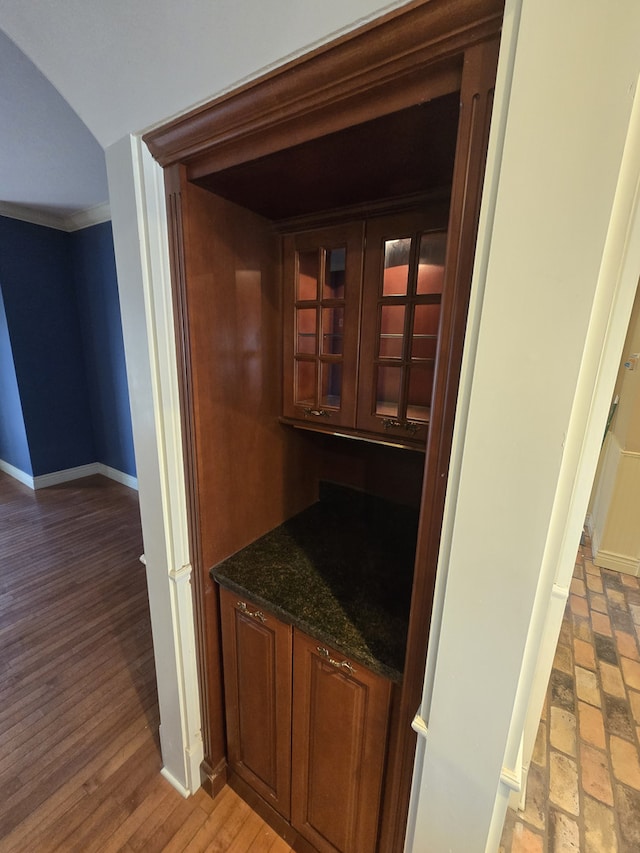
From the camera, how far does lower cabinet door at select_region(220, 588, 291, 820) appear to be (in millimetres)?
1102

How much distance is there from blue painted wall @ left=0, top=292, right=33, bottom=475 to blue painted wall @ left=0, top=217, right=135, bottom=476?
45 mm

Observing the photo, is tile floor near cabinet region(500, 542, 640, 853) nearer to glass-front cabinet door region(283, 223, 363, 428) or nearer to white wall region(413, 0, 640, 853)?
white wall region(413, 0, 640, 853)

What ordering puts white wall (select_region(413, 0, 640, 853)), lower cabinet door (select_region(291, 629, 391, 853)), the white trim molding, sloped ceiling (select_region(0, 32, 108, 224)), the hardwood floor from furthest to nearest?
1. sloped ceiling (select_region(0, 32, 108, 224))
2. the hardwood floor
3. lower cabinet door (select_region(291, 629, 391, 853))
4. the white trim molding
5. white wall (select_region(413, 0, 640, 853))

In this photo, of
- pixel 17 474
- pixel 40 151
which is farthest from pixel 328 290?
pixel 17 474

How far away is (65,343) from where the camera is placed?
3.92 metres

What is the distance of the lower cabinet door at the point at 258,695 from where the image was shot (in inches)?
43.4

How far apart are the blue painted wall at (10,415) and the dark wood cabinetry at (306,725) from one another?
3.90 meters

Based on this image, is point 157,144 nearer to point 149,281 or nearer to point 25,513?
point 149,281

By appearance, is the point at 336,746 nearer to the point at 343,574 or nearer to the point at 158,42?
the point at 343,574

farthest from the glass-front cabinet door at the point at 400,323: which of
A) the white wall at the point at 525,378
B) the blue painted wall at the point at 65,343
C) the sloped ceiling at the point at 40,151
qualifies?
the blue painted wall at the point at 65,343

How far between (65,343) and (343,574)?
4.20 metres

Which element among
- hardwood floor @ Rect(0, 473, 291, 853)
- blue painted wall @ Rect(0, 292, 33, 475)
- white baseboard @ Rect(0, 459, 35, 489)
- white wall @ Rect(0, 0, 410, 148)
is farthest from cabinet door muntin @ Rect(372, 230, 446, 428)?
white baseboard @ Rect(0, 459, 35, 489)

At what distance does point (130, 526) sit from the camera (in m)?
3.24

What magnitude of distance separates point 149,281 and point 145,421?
0.40 m
